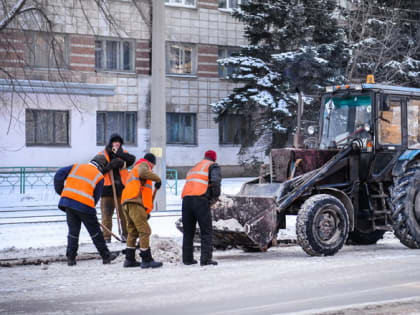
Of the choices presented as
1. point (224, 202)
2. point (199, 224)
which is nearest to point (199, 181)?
point (199, 224)

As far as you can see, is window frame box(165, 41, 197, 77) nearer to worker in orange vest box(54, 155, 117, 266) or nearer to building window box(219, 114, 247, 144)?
building window box(219, 114, 247, 144)

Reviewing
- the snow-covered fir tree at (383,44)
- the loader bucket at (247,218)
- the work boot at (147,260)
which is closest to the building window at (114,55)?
the snow-covered fir tree at (383,44)

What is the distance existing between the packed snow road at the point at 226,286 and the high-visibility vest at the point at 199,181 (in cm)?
108

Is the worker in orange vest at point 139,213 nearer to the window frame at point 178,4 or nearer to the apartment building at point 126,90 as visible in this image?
the apartment building at point 126,90

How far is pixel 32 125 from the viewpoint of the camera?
29953mm

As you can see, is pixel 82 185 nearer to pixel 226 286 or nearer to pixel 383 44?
pixel 226 286

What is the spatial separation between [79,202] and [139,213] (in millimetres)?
901

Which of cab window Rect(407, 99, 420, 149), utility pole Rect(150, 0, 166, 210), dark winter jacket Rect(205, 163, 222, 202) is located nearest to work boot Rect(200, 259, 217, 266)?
dark winter jacket Rect(205, 163, 222, 202)

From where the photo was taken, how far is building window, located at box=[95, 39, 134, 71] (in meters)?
31.5

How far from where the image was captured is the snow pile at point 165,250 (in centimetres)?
1169

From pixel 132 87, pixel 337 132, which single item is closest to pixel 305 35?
pixel 132 87

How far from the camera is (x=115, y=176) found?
44.7ft

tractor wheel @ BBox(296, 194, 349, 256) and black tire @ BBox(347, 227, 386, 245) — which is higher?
tractor wheel @ BBox(296, 194, 349, 256)

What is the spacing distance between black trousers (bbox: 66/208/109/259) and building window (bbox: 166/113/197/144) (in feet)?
70.4
